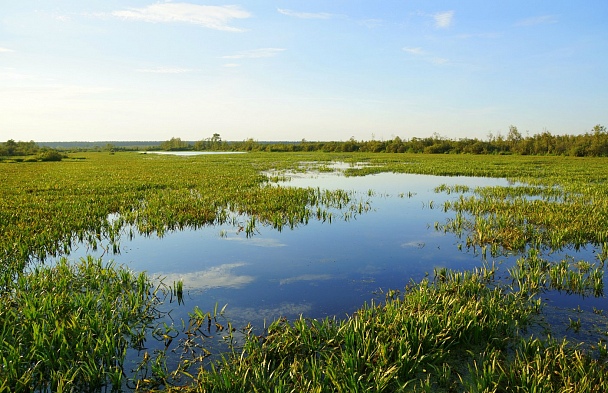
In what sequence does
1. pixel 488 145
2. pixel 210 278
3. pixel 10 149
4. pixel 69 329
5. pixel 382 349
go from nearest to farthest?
pixel 382 349
pixel 69 329
pixel 210 278
pixel 10 149
pixel 488 145

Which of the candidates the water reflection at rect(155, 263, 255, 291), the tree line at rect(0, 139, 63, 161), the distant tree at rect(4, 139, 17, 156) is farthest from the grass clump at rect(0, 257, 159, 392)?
the distant tree at rect(4, 139, 17, 156)

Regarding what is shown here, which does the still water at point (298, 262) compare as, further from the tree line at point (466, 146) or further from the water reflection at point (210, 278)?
the tree line at point (466, 146)

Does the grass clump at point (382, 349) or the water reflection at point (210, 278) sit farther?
the water reflection at point (210, 278)

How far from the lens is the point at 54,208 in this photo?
14.2 meters

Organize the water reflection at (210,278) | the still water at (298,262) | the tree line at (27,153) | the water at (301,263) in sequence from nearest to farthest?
the water at (301,263)
the still water at (298,262)
the water reflection at (210,278)
the tree line at (27,153)

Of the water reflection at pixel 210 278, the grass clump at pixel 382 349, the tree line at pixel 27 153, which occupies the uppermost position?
the tree line at pixel 27 153

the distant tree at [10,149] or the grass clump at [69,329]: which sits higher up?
the distant tree at [10,149]

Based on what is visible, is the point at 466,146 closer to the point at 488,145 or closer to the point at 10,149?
the point at 488,145

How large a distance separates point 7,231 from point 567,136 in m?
88.1

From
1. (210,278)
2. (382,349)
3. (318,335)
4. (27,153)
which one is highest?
(27,153)

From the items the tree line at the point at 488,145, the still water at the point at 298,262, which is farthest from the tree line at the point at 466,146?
the still water at the point at 298,262

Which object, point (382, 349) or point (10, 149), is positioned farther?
point (10, 149)

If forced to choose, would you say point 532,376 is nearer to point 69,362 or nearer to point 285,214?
point 69,362

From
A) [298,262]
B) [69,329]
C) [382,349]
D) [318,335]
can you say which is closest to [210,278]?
[298,262]
